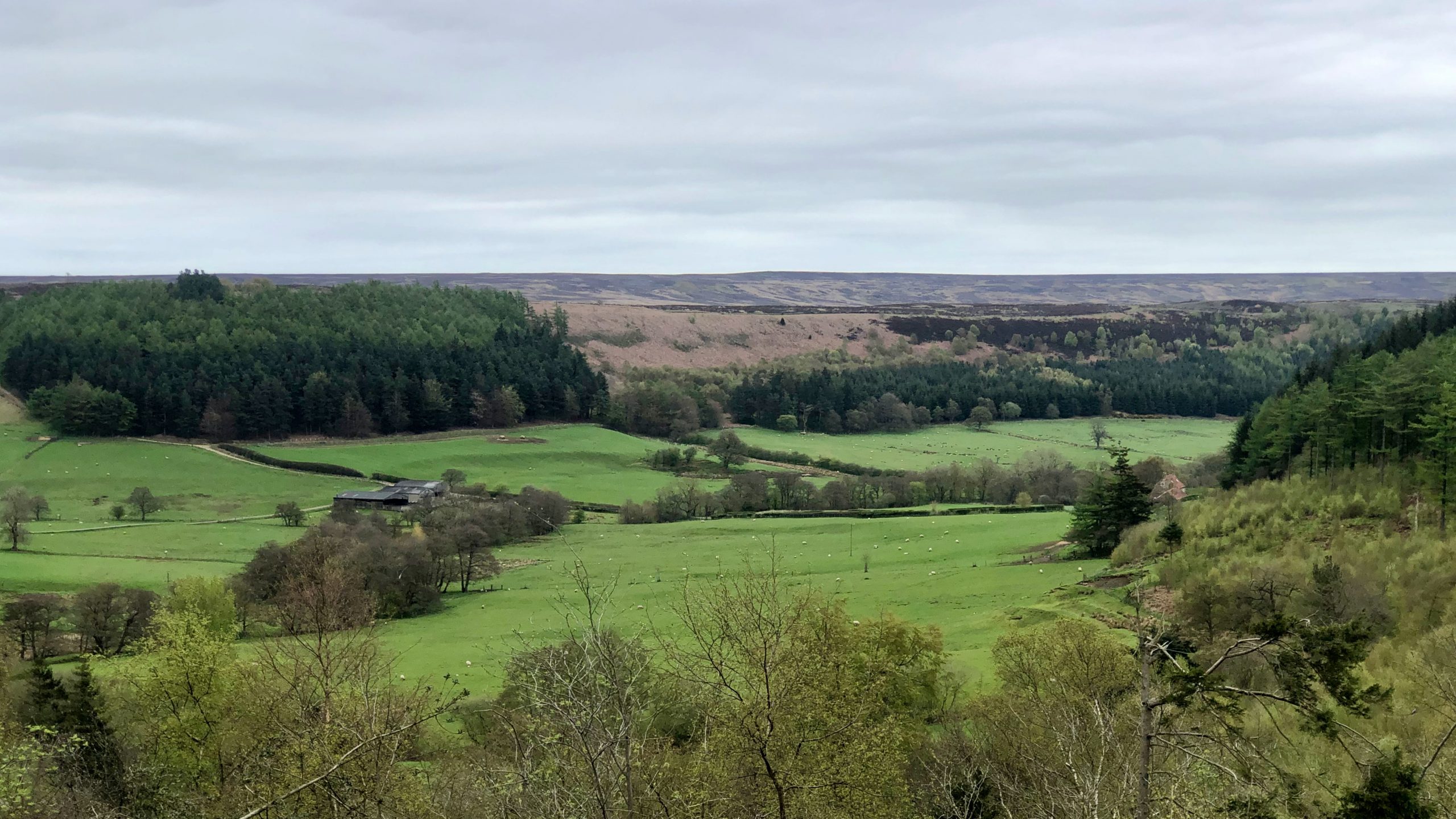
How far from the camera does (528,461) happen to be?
100 meters

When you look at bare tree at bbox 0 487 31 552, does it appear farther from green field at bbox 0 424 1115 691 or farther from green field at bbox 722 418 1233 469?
green field at bbox 722 418 1233 469

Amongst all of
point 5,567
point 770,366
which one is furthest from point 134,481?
Result: point 770,366

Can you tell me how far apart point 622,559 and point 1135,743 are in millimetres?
45101

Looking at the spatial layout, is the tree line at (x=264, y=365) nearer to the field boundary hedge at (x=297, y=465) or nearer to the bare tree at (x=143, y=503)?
the field boundary hedge at (x=297, y=465)

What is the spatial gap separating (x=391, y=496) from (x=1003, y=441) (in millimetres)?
68992

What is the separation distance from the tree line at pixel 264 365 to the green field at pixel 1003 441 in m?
30.4

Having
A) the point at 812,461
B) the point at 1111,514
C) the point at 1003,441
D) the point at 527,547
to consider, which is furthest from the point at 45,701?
the point at 1003,441

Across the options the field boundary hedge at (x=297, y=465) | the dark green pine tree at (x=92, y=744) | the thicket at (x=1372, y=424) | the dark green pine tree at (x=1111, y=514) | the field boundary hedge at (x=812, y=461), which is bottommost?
the field boundary hedge at (x=812, y=461)

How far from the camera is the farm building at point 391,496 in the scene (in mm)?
78188

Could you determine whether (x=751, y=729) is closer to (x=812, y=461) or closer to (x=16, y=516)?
(x=16, y=516)

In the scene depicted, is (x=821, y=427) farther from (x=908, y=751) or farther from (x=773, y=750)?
(x=773, y=750)

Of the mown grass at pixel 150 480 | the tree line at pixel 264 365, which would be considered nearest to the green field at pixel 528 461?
the mown grass at pixel 150 480

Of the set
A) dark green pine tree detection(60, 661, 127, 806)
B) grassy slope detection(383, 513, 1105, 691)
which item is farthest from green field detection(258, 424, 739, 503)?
dark green pine tree detection(60, 661, 127, 806)

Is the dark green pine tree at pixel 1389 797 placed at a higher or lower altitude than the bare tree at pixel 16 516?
higher
